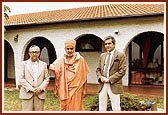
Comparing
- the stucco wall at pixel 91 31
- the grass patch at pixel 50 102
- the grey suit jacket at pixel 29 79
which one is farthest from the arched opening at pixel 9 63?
the grey suit jacket at pixel 29 79

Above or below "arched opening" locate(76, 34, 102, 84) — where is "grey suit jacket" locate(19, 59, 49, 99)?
below

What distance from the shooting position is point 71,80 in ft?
18.4

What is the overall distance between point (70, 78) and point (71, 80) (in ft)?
0.12

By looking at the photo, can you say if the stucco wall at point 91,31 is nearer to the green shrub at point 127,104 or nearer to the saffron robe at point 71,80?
the green shrub at point 127,104

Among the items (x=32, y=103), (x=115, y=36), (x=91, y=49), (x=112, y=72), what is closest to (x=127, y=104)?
(x=112, y=72)

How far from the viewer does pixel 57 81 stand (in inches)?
225

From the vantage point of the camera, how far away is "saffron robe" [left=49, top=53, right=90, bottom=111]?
561 centimetres

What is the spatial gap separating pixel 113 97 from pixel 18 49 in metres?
10.2

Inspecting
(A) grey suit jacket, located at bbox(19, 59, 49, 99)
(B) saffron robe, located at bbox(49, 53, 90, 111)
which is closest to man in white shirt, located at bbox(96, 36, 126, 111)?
(B) saffron robe, located at bbox(49, 53, 90, 111)

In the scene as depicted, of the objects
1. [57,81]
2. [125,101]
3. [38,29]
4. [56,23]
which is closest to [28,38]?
[38,29]

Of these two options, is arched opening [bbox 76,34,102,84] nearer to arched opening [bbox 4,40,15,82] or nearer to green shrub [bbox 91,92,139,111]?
arched opening [bbox 4,40,15,82]

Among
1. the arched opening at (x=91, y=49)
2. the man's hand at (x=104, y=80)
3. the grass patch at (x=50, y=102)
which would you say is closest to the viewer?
the man's hand at (x=104, y=80)

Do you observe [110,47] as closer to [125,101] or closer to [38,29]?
[125,101]

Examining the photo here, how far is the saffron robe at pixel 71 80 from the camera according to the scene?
561cm
